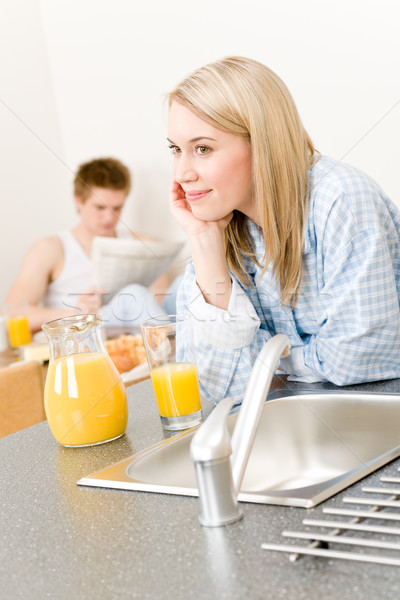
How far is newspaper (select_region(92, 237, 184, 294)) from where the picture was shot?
10.1 feet

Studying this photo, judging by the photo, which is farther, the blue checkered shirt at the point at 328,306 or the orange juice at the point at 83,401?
the blue checkered shirt at the point at 328,306

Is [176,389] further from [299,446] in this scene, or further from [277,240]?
[277,240]

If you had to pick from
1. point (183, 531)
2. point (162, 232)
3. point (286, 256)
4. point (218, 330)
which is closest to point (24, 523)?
point (183, 531)

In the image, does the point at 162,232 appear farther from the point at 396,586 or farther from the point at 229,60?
the point at 396,586

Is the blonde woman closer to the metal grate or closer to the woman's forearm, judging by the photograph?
the woman's forearm

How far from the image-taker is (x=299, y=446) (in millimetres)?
942

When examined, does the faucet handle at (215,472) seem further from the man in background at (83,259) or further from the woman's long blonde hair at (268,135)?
the man in background at (83,259)

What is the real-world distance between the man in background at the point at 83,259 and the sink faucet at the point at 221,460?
2526 millimetres

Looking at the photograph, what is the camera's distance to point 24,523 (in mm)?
679

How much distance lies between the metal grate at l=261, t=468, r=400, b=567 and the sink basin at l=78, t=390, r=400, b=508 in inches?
8.2

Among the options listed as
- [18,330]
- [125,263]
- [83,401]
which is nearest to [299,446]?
[83,401]

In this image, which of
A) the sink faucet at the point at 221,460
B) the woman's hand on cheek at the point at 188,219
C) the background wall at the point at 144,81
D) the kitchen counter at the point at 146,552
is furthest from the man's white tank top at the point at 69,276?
the sink faucet at the point at 221,460

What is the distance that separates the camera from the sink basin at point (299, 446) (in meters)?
0.81

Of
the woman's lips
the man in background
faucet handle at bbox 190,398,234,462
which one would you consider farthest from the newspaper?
faucet handle at bbox 190,398,234,462
